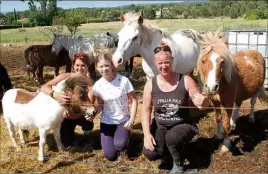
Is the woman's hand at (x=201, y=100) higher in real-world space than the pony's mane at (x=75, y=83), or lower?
lower

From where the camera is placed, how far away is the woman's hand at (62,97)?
13.0ft

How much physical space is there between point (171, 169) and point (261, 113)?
2.77 metres

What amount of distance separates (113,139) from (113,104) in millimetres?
477

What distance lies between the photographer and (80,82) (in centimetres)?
396

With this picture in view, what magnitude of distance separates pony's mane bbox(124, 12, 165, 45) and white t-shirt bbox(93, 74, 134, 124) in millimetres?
1198

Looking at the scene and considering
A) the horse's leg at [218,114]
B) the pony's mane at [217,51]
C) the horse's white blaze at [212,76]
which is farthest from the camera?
the horse's leg at [218,114]

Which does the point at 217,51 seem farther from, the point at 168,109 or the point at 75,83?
the point at 75,83

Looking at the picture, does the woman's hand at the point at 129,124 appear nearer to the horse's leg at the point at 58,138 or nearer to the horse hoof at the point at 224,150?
the horse's leg at the point at 58,138

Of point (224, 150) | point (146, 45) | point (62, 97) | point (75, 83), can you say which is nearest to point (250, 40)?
point (146, 45)

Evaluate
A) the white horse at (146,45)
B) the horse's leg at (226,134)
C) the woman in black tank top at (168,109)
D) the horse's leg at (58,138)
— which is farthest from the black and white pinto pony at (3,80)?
the horse's leg at (226,134)

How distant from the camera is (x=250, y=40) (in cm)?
773

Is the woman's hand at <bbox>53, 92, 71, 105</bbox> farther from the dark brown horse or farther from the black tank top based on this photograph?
the dark brown horse

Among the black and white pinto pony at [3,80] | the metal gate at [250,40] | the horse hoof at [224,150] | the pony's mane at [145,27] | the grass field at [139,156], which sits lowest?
the grass field at [139,156]

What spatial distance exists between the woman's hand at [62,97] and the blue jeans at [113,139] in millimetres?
671
